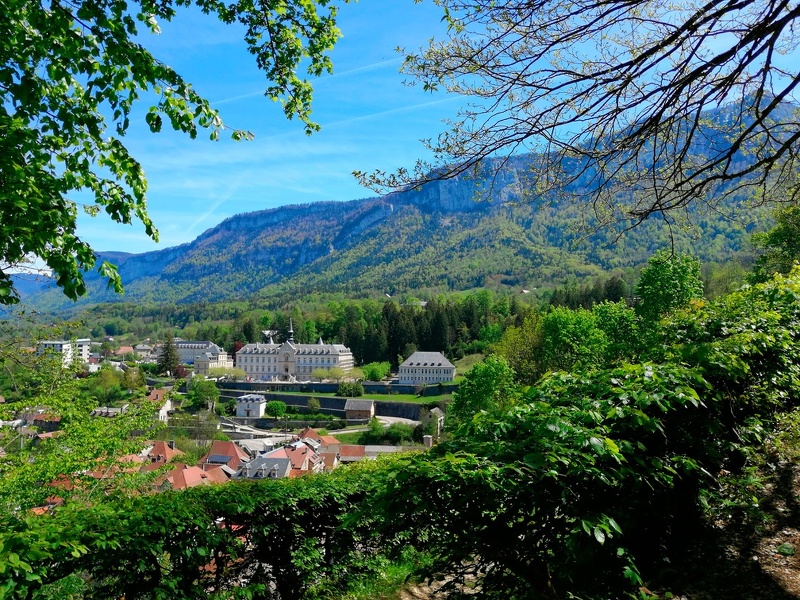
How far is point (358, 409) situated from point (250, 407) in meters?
13.1

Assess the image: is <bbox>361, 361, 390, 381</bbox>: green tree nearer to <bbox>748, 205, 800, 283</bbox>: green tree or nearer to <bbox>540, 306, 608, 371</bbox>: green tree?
<bbox>540, 306, 608, 371</bbox>: green tree

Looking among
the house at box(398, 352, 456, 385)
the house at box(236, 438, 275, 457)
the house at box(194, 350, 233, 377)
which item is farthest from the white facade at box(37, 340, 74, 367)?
the house at box(194, 350, 233, 377)

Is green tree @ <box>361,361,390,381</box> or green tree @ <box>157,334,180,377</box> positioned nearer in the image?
green tree @ <box>361,361,390,381</box>

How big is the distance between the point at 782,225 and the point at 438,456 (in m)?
23.9

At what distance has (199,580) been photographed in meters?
4.03

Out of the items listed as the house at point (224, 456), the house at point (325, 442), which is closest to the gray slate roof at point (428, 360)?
the house at point (325, 442)

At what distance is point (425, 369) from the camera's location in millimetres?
64438

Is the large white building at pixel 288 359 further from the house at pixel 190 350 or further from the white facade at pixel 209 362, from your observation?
the house at pixel 190 350

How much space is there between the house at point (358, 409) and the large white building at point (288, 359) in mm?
24008

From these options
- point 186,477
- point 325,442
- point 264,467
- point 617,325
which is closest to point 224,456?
point 264,467

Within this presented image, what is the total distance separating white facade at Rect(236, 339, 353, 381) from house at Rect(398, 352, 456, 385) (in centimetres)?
1677

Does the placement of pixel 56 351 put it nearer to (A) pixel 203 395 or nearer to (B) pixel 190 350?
(A) pixel 203 395

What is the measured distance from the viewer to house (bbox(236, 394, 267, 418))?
58.6m

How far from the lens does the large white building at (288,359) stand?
81.1 meters
